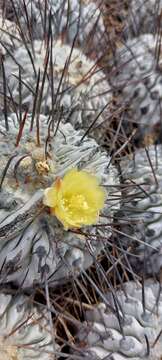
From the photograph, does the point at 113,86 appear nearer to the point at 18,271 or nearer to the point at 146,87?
the point at 146,87

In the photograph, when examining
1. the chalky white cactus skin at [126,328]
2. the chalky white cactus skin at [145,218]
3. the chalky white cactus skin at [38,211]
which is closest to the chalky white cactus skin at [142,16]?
the chalky white cactus skin at [145,218]

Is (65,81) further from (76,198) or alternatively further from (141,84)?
(76,198)

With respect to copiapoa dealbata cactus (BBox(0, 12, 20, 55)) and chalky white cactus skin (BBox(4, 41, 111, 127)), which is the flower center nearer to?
chalky white cactus skin (BBox(4, 41, 111, 127))

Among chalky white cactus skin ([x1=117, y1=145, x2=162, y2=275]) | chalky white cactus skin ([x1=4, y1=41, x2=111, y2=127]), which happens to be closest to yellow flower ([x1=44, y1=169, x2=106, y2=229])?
chalky white cactus skin ([x1=117, y1=145, x2=162, y2=275])

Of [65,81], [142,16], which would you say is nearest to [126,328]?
[65,81]

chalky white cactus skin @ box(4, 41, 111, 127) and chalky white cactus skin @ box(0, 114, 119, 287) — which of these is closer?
chalky white cactus skin @ box(0, 114, 119, 287)

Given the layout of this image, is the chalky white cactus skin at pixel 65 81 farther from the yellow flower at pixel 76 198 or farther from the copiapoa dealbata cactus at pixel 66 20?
the yellow flower at pixel 76 198

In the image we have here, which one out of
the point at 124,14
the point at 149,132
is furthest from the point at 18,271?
the point at 124,14

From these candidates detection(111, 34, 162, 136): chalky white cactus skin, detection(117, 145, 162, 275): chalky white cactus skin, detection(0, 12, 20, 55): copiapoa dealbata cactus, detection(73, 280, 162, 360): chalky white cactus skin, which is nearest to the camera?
detection(73, 280, 162, 360): chalky white cactus skin
